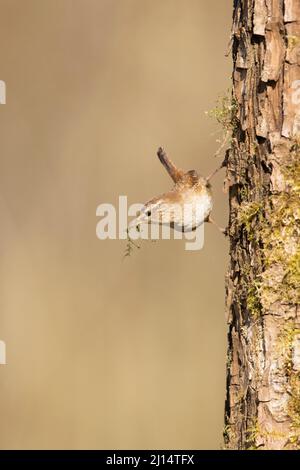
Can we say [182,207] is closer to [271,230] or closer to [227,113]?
[227,113]

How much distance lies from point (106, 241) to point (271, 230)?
395cm

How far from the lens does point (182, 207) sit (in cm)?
325

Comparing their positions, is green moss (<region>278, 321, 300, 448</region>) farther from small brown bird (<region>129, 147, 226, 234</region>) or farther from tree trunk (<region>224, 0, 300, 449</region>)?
small brown bird (<region>129, 147, 226, 234</region>)

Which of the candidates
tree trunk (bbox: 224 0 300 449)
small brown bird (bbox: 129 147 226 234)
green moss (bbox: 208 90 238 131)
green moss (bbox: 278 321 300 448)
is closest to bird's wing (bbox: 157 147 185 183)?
small brown bird (bbox: 129 147 226 234)

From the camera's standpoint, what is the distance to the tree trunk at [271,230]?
86.1 inches

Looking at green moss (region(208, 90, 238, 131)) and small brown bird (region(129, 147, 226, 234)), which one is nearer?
green moss (region(208, 90, 238, 131))

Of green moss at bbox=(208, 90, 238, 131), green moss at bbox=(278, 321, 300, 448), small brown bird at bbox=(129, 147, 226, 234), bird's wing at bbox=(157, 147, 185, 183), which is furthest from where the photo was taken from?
bird's wing at bbox=(157, 147, 185, 183)

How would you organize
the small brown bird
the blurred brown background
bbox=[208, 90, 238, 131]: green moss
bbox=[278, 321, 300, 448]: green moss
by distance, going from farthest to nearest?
1. the blurred brown background
2. the small brown bird
3. bbox=[208, 90, 238, 131]: green moss
4. bbox=[278, 321, 300, 448]: green moss

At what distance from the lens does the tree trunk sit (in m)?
2.19

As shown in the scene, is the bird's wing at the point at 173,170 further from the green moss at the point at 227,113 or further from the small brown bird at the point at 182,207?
the green moss at the point at 227,113

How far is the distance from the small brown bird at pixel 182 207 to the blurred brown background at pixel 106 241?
2320 millimetres

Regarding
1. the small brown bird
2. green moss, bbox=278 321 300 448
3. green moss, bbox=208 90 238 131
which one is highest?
green moss, bbox=208 90 238 131

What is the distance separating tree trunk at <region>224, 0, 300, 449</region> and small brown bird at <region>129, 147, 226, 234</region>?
90 cm

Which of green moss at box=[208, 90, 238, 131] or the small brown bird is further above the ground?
green moss at box=[208, 90, 238, 131]
